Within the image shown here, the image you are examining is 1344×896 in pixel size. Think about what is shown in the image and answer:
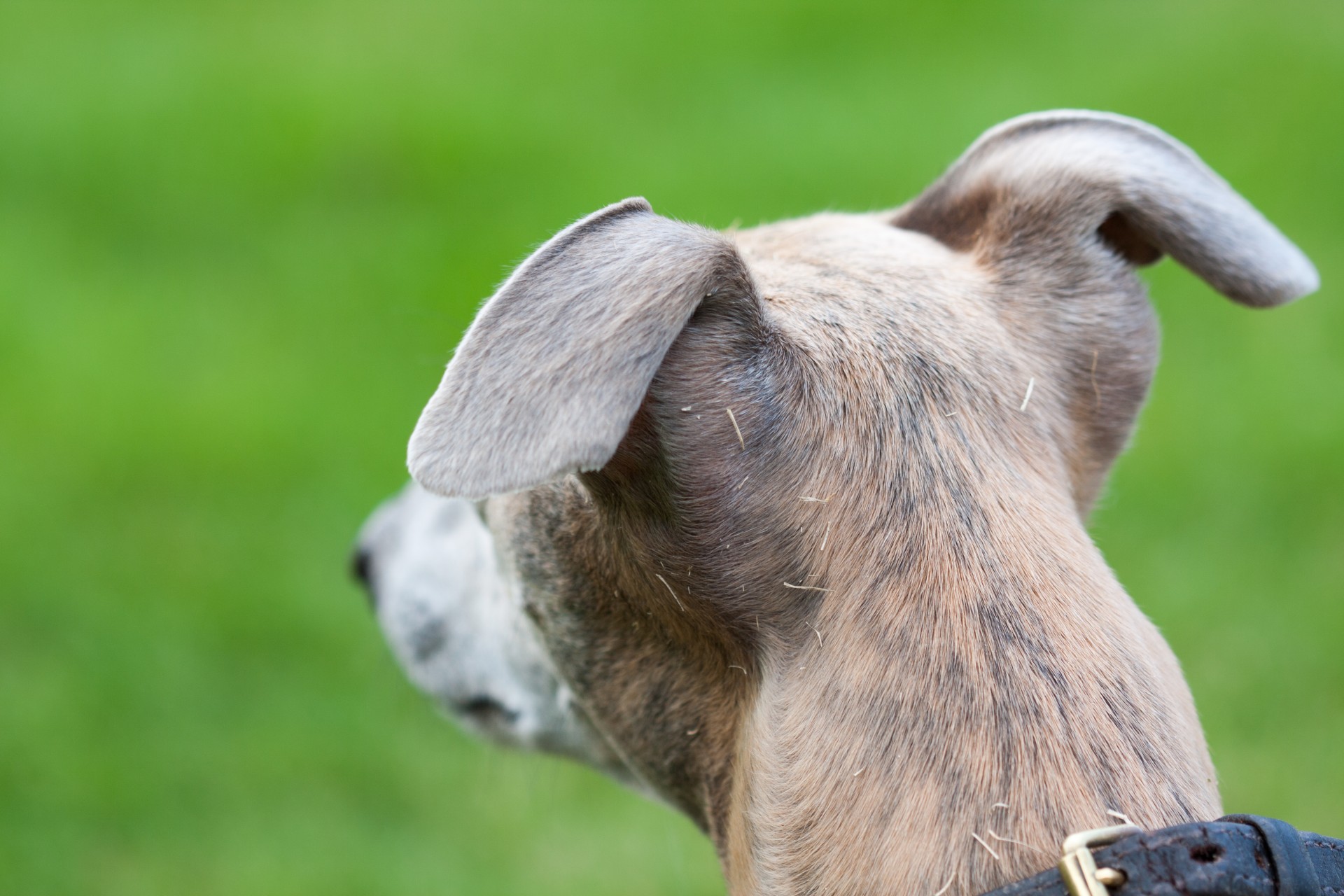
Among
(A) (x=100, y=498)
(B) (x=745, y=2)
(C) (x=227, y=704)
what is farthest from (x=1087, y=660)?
(B) (x=745, y=2)

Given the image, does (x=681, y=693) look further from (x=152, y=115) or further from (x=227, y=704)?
(x=152, y=115)

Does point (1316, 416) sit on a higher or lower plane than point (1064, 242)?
lower

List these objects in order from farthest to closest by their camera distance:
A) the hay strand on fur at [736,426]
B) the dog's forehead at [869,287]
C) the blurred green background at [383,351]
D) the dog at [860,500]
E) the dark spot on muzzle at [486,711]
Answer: the blurred green background at [383,351], the dark spot on muzzle at [486,711], the dog's forehead at [869,287], the hay strand on fur at [736,426], the dog at [860,500]

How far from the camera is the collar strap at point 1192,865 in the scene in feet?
5.10

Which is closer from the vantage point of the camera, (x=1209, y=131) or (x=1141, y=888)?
(x=1141, y=888)

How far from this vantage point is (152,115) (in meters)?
8.05

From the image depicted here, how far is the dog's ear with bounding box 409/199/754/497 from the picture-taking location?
1617 mm

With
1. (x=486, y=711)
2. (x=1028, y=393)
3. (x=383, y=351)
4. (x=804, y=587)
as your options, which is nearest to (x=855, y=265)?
(x=1028, y=393)

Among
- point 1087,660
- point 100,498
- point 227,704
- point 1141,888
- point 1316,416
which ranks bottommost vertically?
point 227,704

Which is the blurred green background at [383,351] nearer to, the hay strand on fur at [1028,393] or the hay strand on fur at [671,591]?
the hay strand on fur at [671,591]

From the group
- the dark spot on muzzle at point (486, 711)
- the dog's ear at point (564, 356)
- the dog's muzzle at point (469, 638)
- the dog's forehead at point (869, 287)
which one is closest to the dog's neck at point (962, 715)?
the dog's forehead at point (869, 287)

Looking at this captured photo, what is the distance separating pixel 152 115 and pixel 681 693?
23.4 ft

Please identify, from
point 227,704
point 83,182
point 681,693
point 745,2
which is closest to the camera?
point 681,693

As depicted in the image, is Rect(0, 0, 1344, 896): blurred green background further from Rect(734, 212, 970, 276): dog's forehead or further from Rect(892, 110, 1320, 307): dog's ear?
Rect(892, 110, 1320, 307): dog's ear
